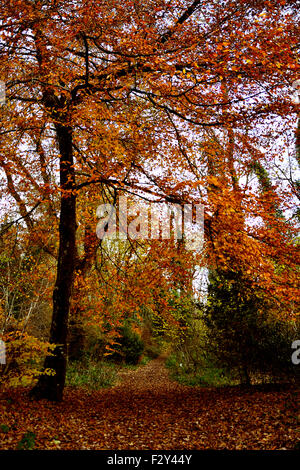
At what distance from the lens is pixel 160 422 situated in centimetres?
618

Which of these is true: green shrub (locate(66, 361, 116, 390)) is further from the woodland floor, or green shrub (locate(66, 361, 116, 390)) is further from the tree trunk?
the tree trunk

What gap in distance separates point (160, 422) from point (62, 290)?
3.60 metres

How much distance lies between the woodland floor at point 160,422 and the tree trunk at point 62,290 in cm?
38

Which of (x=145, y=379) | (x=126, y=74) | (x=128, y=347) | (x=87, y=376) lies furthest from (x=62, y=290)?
(x=128, y=347)

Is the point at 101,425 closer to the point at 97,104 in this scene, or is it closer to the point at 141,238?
the point at 141,238

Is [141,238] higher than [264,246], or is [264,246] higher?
[141,238]

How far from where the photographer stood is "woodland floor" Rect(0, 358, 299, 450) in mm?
4652

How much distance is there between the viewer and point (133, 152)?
359 inches

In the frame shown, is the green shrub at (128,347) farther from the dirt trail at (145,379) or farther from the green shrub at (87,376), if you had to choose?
the green shrub at (87,376)

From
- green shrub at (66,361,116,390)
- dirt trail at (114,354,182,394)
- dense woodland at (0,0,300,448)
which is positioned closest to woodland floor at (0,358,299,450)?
dense woodland at (0,0,300,448)

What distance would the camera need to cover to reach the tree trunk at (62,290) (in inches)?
272

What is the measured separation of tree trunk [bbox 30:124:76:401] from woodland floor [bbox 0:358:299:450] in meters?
0.38
